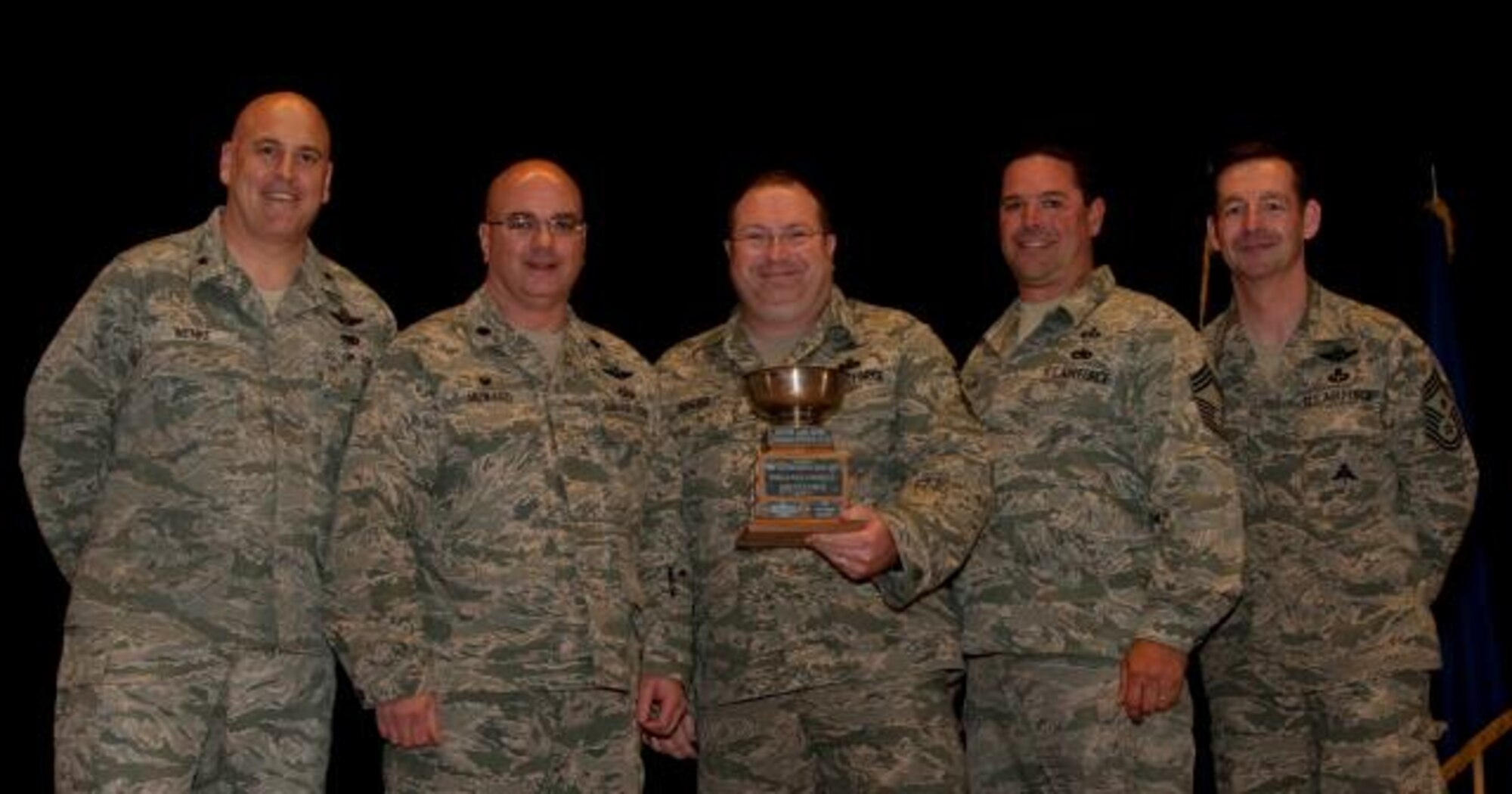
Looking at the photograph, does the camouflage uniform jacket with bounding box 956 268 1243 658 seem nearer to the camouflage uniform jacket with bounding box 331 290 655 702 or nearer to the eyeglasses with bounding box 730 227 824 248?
the eyeglasses with bounding box 730 227 824 248

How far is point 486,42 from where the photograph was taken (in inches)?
210

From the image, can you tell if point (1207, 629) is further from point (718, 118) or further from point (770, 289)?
point (718, 118)

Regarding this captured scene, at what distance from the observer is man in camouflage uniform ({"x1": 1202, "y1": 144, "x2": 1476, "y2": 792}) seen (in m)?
3.61

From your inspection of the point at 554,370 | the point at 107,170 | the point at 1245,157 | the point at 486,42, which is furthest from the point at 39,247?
the point at 1245,157

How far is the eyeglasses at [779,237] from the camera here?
3.63 m

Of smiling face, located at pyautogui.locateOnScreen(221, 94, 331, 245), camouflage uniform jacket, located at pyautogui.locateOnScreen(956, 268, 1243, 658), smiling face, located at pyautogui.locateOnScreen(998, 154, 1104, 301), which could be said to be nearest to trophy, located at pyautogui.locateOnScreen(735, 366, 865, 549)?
camouflage uniform jacket, located at pyautogui.locateOnScreen(956, 268, 1243, 658)

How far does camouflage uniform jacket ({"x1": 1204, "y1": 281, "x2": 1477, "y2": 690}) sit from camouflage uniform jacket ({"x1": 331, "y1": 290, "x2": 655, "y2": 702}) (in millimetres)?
1472

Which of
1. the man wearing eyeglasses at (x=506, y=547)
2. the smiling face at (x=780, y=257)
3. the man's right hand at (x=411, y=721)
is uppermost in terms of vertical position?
the smiling face at (x=780, y=257)

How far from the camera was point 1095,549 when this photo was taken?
3.49 m

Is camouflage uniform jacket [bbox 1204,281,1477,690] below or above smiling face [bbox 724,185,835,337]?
below

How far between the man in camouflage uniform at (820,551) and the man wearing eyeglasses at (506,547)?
15 centimetres

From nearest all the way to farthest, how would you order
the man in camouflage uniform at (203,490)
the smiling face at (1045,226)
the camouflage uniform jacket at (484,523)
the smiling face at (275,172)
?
the man in camouflage uniform at (203,490), the camouflage uniform jacket at (484,523), the smiling face at (275,172), the smiling face at (1045,226)

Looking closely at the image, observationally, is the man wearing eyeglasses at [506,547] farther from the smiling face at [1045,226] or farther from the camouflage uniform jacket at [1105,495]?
the smiling face at [1045,226]

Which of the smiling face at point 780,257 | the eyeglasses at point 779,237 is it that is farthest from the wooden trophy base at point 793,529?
the eyeglasses at point 779,237
